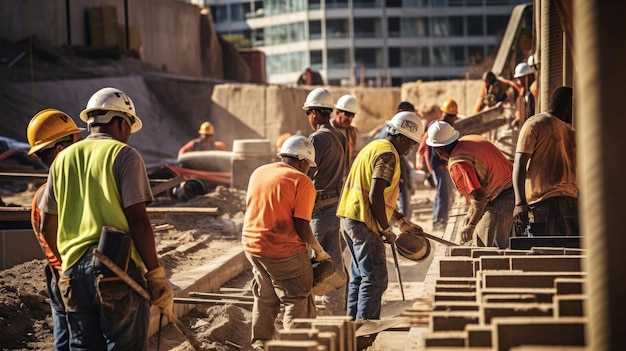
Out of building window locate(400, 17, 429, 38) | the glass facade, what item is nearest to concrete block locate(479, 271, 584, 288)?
the glass facade

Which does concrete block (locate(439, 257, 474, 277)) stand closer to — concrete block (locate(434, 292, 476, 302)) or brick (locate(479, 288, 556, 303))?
concrete block (locate(434, 292, 476, 302))

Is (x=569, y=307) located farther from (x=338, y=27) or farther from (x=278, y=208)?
(x=338, y=27)

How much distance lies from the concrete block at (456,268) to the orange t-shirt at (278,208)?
1.19m

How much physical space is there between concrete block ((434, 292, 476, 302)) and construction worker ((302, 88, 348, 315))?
415cm

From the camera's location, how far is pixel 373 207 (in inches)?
312

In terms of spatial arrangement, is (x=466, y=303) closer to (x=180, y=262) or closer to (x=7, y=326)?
(x=7, y=326)

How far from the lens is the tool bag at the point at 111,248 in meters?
5.20

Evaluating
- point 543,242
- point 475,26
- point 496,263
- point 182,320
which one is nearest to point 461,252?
point 543,242

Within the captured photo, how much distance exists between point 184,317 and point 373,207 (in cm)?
251

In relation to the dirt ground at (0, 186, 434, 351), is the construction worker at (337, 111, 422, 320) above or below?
above

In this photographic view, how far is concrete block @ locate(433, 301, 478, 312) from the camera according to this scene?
15.6 ft

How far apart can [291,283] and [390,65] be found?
256ft

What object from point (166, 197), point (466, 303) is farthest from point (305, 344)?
point (166, 197)

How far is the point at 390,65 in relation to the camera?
8438 cm
